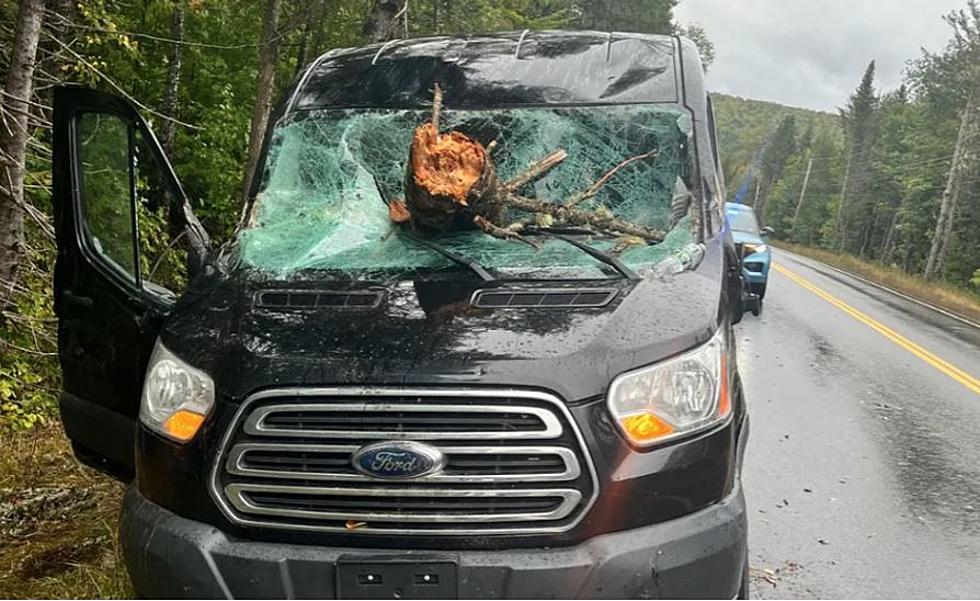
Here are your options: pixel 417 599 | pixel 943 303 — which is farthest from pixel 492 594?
pixel 943 303

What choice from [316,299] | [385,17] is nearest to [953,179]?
[385,17]

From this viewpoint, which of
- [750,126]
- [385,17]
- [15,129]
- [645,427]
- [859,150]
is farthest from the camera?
[750,126]

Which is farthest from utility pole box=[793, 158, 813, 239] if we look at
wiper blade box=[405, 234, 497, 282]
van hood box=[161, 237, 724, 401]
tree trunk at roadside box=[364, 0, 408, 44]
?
van hood box=[161, 237, 724, 401]

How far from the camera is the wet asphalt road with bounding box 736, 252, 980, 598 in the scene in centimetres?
390

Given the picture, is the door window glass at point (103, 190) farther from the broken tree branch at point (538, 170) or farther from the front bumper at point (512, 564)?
the broken tree branch at point (538, 170)

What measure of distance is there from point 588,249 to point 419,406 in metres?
1.06

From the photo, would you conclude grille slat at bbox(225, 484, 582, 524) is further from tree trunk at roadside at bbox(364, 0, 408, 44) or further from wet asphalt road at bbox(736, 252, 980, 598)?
tree trunk at roadside at bbox(364, 0, 408, 44)

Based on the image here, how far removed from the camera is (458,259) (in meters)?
2.94

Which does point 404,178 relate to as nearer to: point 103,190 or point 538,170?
point 538,170

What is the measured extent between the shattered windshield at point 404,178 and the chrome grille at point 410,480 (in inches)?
31.9

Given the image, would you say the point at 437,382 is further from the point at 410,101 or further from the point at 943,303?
the point at 943,303

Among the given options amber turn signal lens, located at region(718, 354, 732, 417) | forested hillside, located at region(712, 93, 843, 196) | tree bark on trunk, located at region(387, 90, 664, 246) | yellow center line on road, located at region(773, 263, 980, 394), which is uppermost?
forested hillside, located at region(712, 93, 843, 196)

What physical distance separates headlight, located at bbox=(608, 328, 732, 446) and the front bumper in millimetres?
251

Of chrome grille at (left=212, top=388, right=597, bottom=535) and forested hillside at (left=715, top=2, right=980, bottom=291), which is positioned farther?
forested hillside at (left=715, top=2, right=980, bottom=291)
